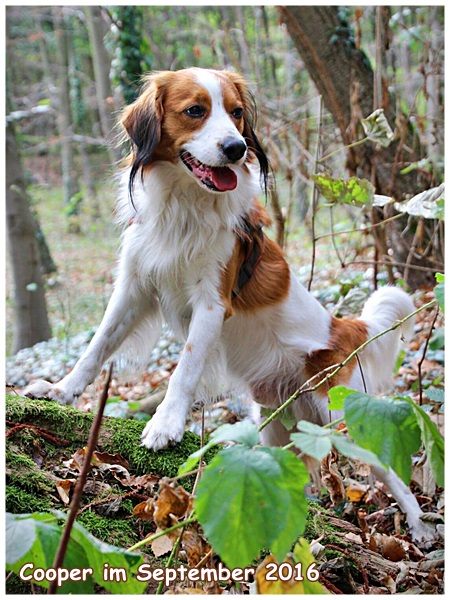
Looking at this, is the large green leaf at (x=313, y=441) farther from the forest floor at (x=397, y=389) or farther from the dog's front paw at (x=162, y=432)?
the dog's front paw at (x=162, y=432)

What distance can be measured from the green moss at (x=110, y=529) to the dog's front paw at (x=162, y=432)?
1.67 ft

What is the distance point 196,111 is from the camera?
3.16 metres

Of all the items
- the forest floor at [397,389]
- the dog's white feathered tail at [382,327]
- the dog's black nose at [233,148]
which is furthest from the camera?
the dog's white feathered tail at [382,327]

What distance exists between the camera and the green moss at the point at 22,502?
2.14m

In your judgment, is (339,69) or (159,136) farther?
(339,69)

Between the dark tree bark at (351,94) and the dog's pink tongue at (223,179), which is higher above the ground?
the dark tree bark at (351,94)

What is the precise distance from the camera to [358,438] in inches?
56.6

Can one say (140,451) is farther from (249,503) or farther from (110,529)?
(249,503)

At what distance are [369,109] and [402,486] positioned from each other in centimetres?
385

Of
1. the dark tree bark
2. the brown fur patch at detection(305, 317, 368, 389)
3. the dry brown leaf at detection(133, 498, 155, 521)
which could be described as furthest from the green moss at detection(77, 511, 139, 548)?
the dark tree bark

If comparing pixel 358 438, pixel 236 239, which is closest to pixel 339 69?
pixel 236 239

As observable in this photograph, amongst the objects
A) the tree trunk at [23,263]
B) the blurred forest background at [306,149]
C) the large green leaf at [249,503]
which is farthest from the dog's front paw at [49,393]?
the tree trunk at [23,263]

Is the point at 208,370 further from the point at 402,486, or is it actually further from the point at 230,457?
the point at 230,457

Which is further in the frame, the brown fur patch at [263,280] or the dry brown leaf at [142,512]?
the brown fur patch at [263,280]
